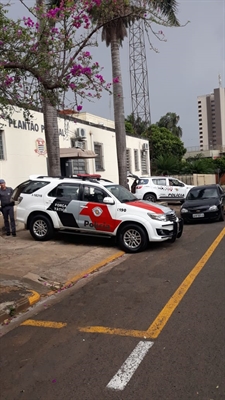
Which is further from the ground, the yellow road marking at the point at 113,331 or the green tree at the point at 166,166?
the green tree at the point at 166,166

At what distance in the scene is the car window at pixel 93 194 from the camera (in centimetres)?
1027

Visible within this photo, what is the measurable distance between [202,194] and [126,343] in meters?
12.2

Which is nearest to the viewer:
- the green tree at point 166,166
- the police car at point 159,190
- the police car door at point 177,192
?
the police car at point 159,190

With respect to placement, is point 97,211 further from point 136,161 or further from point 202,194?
point 136,161

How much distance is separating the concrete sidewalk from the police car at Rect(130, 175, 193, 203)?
1101 cm

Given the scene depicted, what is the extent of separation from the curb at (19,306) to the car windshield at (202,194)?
10592 millimetres

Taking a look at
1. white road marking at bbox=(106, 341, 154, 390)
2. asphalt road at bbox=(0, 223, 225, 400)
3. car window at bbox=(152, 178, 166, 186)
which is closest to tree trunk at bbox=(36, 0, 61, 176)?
asphalt road at bbox=(0, 223, 225, 400)

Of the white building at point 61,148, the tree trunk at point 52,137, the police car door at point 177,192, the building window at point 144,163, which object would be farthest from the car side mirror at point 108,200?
the building window at point 144,163

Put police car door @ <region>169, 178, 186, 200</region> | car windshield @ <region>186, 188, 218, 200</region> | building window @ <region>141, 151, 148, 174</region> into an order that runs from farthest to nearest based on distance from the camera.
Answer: building window @ <region>141, 151, 148, 174</region>, police car door @ <region>169, 178, 186, 200</region>, car windshield @ <region>186, 188, 218, 200</region>

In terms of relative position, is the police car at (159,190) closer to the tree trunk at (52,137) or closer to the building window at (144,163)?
the tree trunk at (52,137)

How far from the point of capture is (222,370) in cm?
368

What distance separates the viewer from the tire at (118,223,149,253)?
31.9 feet

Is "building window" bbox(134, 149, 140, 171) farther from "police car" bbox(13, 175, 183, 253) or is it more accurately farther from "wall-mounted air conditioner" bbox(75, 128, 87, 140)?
→ "police car" bbox(13, 175, 183, 253)

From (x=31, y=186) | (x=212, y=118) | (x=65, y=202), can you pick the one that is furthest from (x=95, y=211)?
(x=212, y=118)
